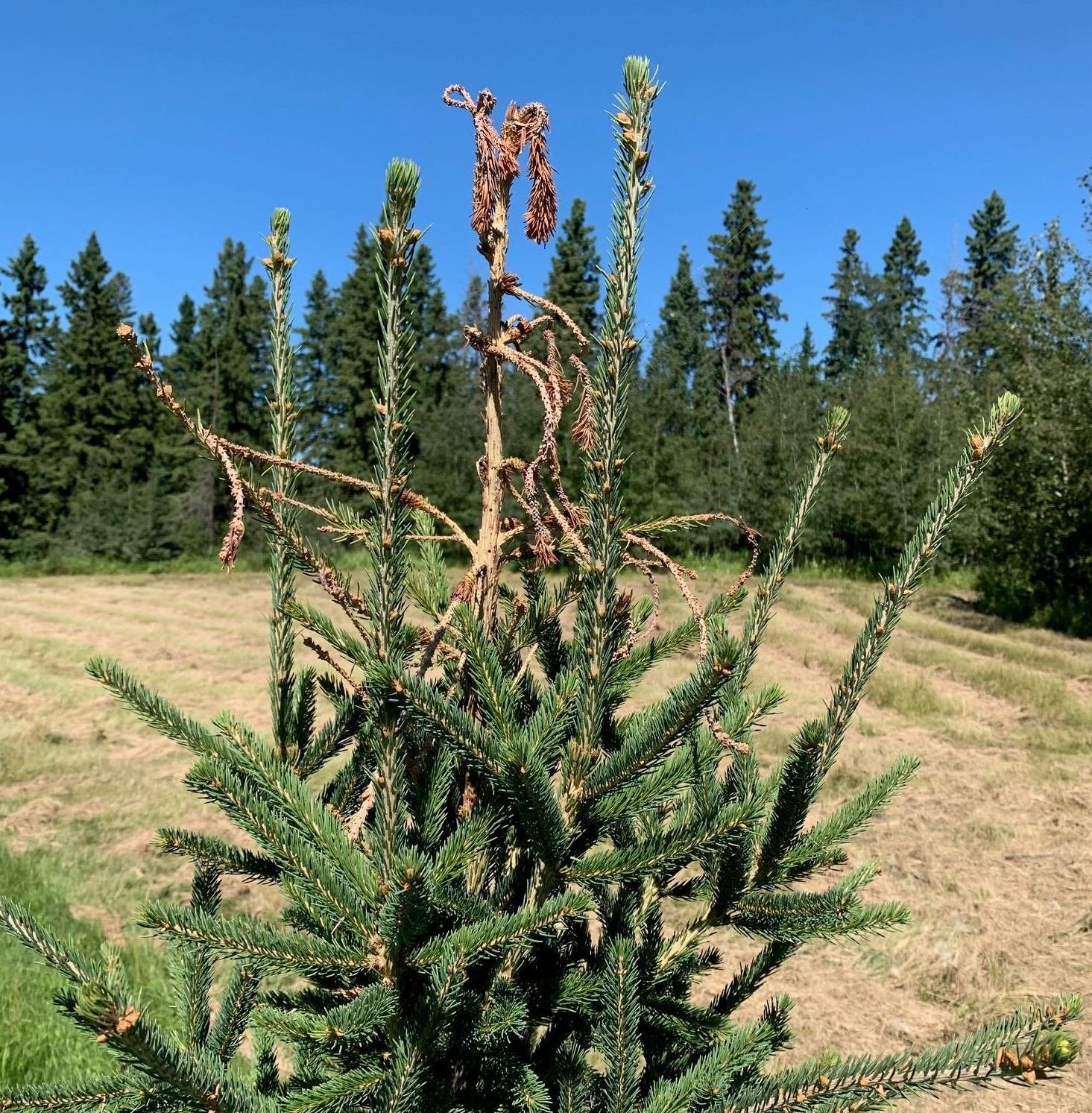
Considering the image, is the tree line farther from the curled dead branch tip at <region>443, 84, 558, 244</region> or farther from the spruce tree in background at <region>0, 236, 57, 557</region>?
the curled dead branch tip at <region>443, 84, 558, 244</region>

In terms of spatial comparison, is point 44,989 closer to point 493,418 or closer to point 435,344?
point 493,418

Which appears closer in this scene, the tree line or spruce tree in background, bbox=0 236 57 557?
the tree line

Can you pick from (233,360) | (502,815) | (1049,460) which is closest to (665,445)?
(1049,460)

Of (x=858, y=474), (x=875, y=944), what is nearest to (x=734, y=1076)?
(x=875, y=944)

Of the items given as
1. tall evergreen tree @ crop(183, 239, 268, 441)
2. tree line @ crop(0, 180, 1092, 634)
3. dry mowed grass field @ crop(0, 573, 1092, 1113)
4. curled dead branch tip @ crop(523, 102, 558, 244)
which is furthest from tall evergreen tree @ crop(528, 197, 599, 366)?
curled dead branch tip @ crop(523, 102, 558, 244)

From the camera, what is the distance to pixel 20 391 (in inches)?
1379

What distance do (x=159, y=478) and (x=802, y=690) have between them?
95.2 ft

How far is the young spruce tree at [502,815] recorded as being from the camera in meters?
1.20

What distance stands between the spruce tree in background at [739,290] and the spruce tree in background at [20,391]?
99.0 feet

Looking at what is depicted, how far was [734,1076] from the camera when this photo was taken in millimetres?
1697

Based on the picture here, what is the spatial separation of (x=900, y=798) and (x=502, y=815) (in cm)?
767

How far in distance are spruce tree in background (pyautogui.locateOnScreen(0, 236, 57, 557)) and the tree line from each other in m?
0.09

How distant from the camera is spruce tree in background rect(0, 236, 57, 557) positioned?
32812 millimetres

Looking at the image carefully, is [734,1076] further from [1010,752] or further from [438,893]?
[1010,752]
